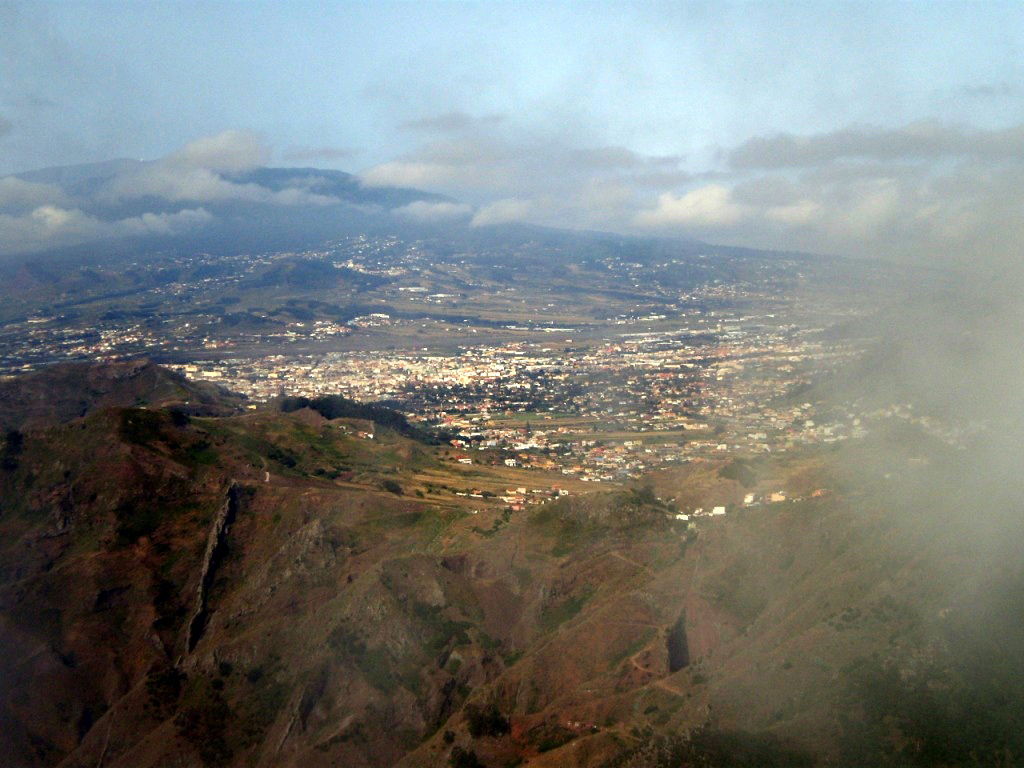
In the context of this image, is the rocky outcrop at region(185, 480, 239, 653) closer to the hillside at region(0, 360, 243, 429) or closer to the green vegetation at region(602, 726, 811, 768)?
the green vegetation at region(602, 726, 811, 768)

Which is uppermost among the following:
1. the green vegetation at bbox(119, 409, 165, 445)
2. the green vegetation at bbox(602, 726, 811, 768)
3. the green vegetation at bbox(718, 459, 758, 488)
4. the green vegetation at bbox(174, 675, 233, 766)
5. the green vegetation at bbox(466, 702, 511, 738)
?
the green vegetation at bbox(119, 409, 165, 445)

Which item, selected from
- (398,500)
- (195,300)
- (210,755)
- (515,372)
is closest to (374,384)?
(515,372)

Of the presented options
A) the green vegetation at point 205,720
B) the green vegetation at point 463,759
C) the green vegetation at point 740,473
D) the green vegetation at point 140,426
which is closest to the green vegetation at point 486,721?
the green vegetation at point 463,759

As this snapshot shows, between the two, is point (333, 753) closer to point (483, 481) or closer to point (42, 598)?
point (42, 598)

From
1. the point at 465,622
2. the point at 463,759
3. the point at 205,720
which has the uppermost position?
the point at 465,622

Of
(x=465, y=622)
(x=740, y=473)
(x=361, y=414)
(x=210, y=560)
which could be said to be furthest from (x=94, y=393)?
(x=740, y=473)

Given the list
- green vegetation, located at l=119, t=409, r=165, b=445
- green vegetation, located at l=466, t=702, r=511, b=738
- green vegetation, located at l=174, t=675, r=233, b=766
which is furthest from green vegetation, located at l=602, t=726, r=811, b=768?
green vegetation, located at l=119, t=409, r=165, b=445

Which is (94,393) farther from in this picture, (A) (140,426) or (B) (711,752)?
(B) (711,752)

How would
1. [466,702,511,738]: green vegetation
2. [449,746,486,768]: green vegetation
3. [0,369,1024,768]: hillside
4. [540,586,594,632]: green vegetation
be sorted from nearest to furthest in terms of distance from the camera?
[0,369,1024,768]: hillside → [449,746,486,768]: green vegetation → [466,702,511,738]: green vegetation → [540,586,594,632]: green vegetation
